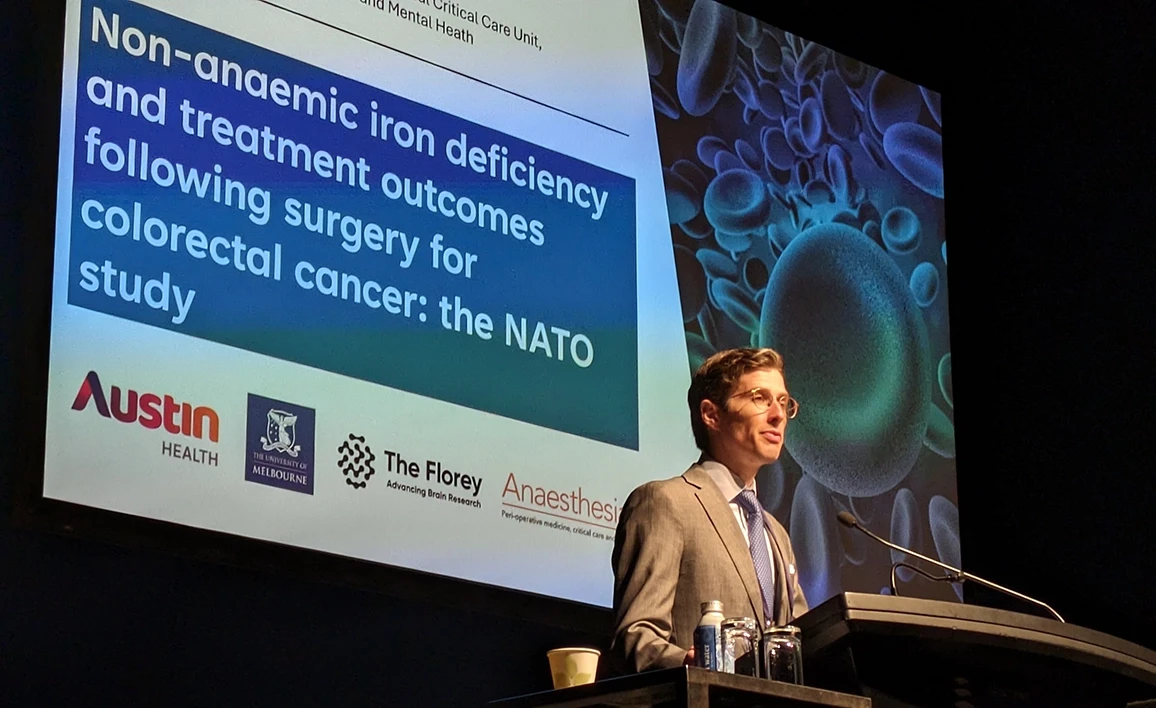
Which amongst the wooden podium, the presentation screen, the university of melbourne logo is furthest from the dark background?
the wooden podium

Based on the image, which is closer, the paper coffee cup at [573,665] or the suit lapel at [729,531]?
the suit lapel at [729,531]

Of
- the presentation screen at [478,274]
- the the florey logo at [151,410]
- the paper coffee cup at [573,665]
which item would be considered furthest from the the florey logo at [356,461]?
the paper coffee cup at [573,665]

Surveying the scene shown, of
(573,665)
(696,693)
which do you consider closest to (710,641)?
(696,693)

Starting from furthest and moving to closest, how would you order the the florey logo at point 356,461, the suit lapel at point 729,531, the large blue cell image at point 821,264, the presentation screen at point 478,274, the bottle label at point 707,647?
the large blue cell image at point 821,264 < the the florey logo at point 356,461 < the presentation screen at point 478,274 < the suit lapel at point 729,531 < the bottle label at point 707,647

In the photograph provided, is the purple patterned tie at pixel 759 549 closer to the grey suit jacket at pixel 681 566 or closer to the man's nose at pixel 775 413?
the grey suit jacket at pixel 681 566

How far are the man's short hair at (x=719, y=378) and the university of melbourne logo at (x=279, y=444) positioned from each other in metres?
0.94

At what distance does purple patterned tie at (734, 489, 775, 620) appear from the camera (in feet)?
9.50

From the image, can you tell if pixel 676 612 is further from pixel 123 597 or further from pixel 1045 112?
pixel 1045 112

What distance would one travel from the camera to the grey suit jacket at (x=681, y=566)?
2.70 meters

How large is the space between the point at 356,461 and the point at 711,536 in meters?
1.10

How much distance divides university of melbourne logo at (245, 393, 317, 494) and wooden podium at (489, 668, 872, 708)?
1423 millimetres

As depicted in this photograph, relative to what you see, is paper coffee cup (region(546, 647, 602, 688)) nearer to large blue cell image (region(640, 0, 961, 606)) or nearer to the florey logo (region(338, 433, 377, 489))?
the florey logo (region(338, 433, 377, 489))

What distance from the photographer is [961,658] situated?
228 centimetres

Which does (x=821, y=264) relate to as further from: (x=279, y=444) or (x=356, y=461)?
(x=279, y=444)
